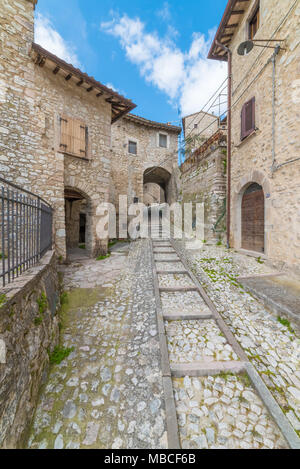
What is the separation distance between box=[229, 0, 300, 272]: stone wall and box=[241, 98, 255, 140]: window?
0.15 metres

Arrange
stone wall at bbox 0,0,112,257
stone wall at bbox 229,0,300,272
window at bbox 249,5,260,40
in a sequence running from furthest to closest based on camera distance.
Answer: window at bbox 249,5,260,40 < stone wall at bbox 0,0,112,257 < stone wall at bbox 229,0,300,272

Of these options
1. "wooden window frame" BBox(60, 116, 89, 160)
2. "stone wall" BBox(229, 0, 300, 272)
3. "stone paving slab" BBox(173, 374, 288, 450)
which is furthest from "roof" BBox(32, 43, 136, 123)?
"stone paving slab" BBox(173, 374, 288, 450)

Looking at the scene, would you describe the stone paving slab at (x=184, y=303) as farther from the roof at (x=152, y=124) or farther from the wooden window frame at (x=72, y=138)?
the roof at (x=152, y=124)

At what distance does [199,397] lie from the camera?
1.80m

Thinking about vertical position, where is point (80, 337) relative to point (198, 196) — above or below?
below

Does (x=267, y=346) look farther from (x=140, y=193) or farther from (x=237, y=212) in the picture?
(x=140, y=193)

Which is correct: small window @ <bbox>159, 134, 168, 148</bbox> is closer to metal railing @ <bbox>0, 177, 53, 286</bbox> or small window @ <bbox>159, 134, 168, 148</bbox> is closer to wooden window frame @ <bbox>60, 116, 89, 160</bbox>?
wooden window frame @ <bbox>60, 116, 89, 160</bbox>

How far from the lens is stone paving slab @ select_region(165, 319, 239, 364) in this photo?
2.23m

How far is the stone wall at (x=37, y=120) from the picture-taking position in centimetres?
496

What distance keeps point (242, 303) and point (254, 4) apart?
31.5 ft

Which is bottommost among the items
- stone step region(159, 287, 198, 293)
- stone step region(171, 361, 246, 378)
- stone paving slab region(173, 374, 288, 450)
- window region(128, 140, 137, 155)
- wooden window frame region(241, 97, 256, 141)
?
stone paving slab region(173, 374, 288, 450)

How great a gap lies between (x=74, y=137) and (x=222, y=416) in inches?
307

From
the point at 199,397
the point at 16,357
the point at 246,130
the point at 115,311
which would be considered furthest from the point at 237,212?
the point at 16,357

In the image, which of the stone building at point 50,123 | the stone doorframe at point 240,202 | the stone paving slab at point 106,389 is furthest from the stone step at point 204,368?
the stone building at point 50,123
